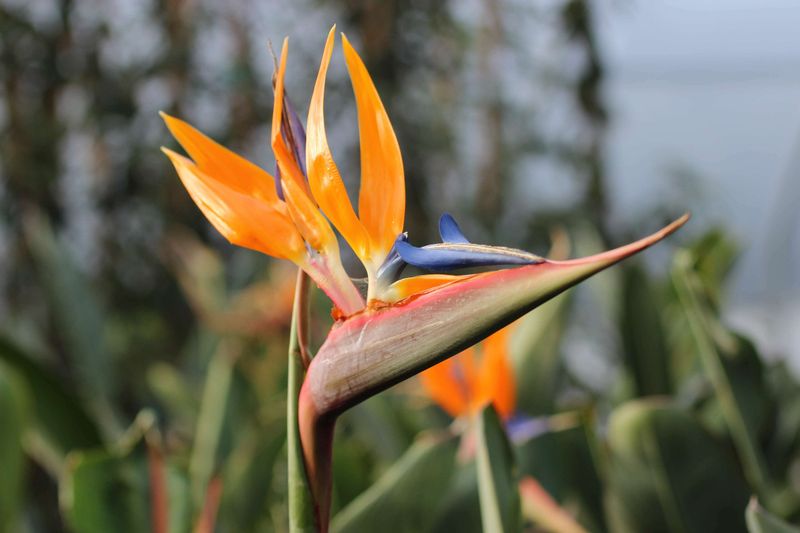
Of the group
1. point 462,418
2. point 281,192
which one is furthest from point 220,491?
point 281,192

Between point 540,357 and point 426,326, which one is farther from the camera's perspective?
point 540,357

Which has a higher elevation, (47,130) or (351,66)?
(351,66)

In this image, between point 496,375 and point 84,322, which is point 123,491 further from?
point 84,322

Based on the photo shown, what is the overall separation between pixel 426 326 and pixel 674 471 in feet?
0.91

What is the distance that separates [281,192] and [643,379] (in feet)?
1.61

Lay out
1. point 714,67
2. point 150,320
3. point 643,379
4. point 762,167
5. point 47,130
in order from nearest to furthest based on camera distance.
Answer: point 643,379 < point 47,130 < point 150,320 < point 714,67 < point 762,167

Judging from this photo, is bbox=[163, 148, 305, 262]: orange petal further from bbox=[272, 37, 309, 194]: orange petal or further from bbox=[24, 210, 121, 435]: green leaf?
bbox=[24, 210, 121, 435]: green leaf

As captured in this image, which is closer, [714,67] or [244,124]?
[244,124]

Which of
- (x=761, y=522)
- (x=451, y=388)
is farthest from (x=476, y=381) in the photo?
(x=761, y=522)

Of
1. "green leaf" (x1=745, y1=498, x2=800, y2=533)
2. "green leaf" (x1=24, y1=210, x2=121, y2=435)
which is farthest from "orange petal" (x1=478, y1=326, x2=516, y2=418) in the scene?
"green leaf" (x1=24, y1=210, x2=121, y2=435)

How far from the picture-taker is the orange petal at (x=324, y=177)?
281 millimetres

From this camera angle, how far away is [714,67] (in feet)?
10.5

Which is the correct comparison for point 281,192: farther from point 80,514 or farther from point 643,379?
point 643,379

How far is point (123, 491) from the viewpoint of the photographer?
54cm
